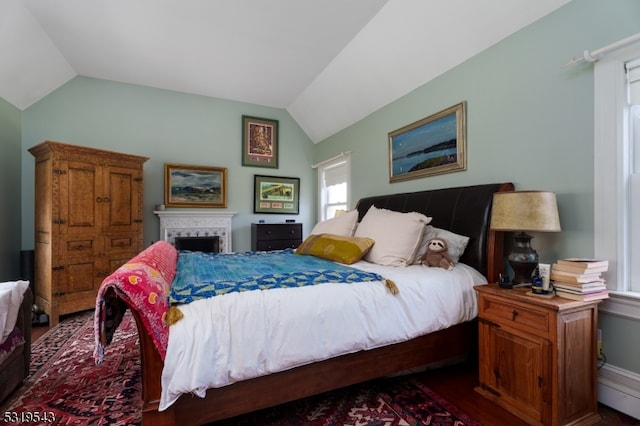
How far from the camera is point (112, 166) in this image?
334 centimetres

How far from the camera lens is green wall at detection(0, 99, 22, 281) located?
3.17m

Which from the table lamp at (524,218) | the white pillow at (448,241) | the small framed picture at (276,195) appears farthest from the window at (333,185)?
the table lamp at (524,218)

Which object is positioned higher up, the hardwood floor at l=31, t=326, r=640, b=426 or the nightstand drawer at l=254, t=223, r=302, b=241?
the nightstand drawer at l=254, t=223, r=302, b=241

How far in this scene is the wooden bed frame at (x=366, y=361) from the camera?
1236 millimetres

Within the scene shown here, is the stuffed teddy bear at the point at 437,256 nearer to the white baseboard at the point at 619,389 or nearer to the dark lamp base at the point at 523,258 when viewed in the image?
the dark lamp base at the point at 523,258

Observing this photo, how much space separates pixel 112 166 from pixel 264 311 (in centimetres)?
310

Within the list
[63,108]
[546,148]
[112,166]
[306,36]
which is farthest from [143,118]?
[546,148]

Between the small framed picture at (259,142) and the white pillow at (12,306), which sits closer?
the white pillow at (12,306)

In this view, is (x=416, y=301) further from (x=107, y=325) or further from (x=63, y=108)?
(x=63, y=108)

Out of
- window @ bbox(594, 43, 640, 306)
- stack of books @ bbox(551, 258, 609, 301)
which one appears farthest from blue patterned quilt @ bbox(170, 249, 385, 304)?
window @ bbox(594, 43, 640, 306)

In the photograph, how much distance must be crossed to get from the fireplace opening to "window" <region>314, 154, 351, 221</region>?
1.79 m

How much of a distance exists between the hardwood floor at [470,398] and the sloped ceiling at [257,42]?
8.08ft

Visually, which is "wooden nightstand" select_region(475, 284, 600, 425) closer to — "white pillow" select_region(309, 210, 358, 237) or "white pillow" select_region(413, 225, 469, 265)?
"white pillow" select_region(413, 225, 469, 265)

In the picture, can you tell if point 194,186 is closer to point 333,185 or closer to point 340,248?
point 333,185
